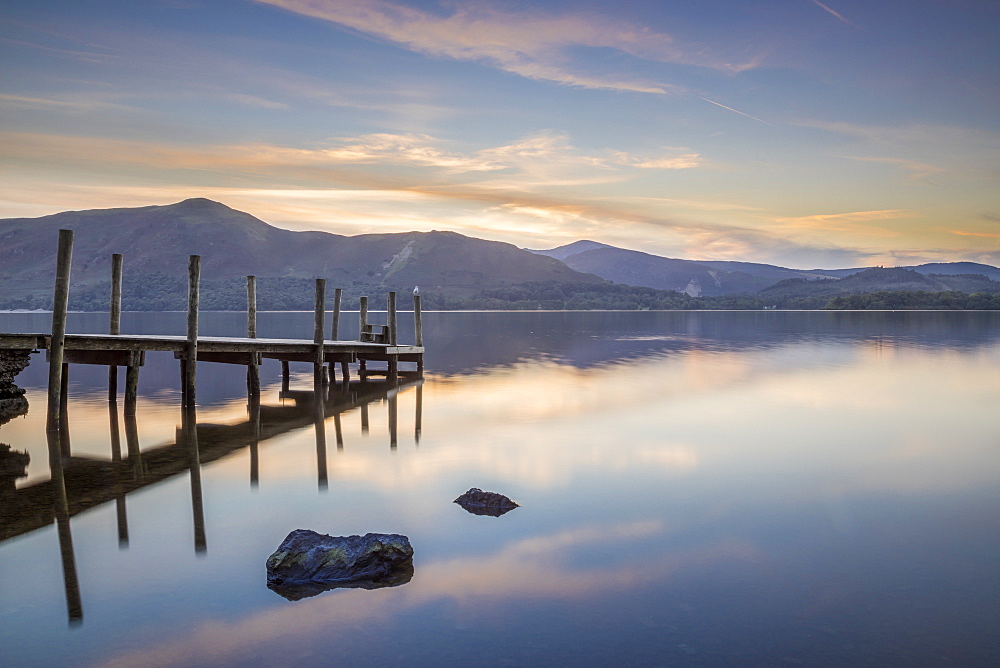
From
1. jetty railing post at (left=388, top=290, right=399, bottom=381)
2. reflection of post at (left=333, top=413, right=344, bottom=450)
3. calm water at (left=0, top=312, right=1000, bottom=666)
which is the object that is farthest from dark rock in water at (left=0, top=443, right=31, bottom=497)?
jetty railing post at (left=388, top=290, right=399, bottom=381)

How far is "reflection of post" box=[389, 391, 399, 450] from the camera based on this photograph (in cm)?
1705

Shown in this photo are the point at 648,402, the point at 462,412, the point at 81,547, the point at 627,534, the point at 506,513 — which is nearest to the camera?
the point at 81,547

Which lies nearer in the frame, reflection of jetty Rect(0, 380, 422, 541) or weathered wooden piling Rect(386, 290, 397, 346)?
reflection of jetty Rect(0, 380, 422, 541)

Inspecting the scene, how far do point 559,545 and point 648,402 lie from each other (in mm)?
15207

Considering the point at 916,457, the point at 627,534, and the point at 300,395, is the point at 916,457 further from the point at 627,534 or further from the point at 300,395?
the point at 300,395

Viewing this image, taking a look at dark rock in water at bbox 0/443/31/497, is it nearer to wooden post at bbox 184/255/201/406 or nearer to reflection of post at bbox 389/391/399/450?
wooden post at bbox 184/255/201/406

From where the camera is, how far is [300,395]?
2548 cm

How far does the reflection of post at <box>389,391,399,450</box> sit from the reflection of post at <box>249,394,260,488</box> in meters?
2.83

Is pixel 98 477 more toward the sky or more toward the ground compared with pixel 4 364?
more toward the ground

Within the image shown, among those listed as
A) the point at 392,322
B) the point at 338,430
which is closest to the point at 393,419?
the point at 338,430

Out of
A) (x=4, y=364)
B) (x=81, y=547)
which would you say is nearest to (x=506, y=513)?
(x=81, y=547)

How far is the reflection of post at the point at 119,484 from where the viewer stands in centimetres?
1001

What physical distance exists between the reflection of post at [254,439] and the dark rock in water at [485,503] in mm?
3725

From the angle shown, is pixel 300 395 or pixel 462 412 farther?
pixel 300 395
